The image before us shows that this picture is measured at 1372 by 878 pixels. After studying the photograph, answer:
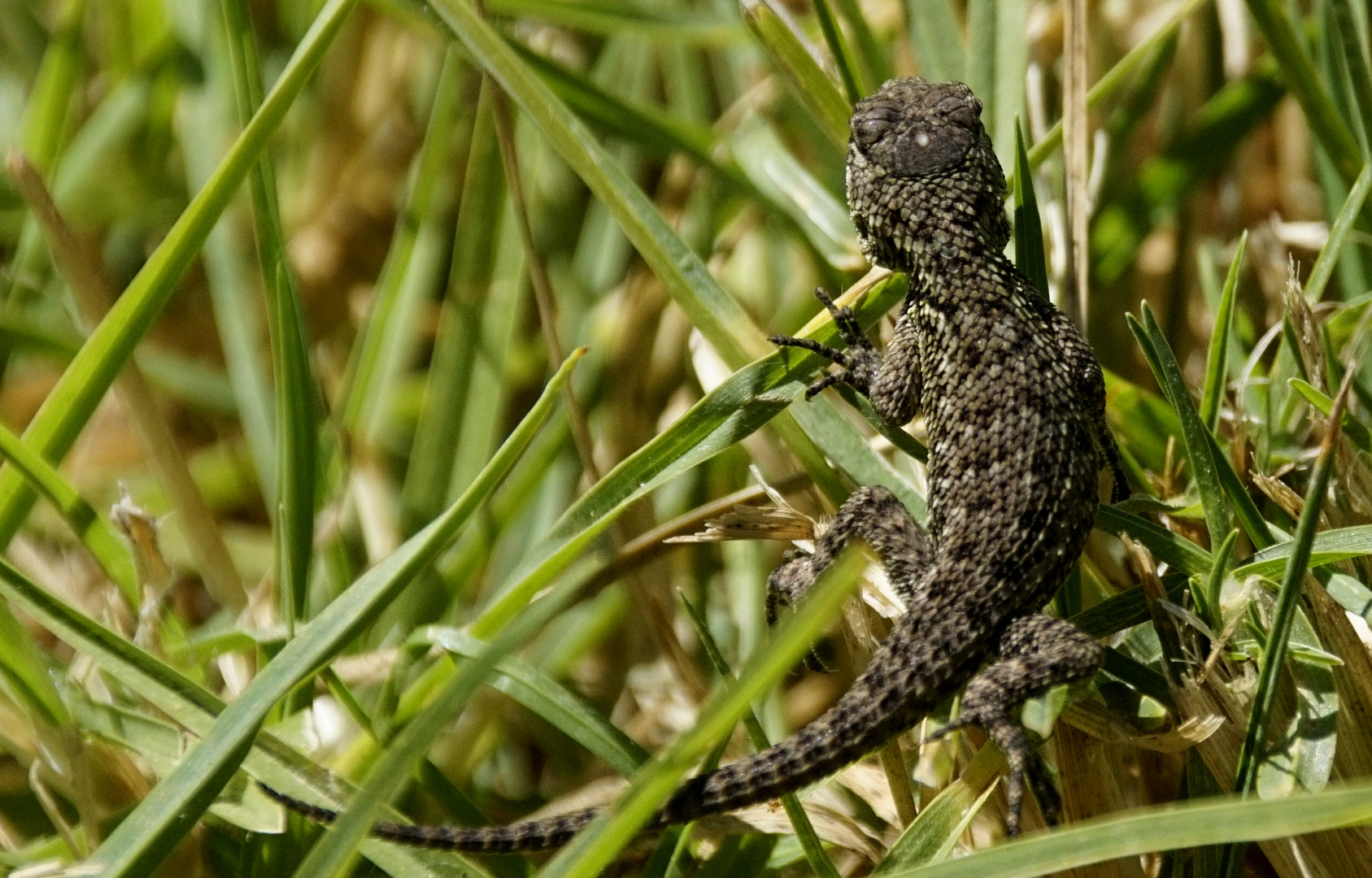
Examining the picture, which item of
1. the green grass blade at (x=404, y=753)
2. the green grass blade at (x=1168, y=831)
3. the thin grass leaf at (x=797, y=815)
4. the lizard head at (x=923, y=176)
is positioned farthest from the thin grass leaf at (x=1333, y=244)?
the green grass blade at (x=404, y=753)

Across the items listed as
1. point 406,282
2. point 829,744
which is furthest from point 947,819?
point 406,282

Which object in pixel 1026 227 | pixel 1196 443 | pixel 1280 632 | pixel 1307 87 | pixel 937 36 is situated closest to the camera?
pixel 1280 632

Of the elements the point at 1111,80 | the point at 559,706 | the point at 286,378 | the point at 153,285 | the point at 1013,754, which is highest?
the point at 153,285

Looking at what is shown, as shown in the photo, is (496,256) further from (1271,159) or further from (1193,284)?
(1271,159)

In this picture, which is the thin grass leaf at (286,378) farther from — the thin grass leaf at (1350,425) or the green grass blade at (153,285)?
the thin grass leaf at (1350,425)

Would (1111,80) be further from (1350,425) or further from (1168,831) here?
(1168,831)

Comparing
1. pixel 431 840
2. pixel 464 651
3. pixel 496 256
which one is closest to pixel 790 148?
pixel 496 256
